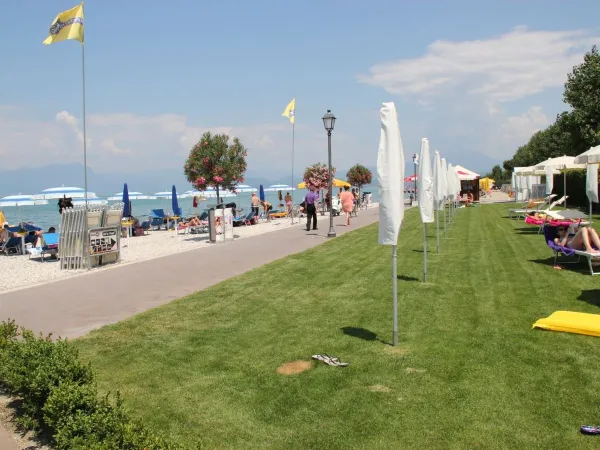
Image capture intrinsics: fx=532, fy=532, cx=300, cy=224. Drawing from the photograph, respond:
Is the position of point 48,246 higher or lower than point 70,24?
lower

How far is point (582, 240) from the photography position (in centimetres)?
998

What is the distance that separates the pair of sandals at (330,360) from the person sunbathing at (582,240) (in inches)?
249

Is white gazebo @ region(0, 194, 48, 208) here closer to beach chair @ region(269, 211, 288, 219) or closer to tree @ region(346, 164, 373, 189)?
beach chair @ region(269, 211, 288, 219)

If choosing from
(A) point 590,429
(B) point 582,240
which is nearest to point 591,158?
(B) point 582,240

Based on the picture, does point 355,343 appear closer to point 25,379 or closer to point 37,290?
point 25,379

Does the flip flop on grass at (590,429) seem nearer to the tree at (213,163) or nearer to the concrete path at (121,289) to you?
the concrete path at (121,289)

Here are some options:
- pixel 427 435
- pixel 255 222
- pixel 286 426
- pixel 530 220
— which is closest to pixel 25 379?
pixel 286 426

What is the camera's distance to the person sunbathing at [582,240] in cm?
967

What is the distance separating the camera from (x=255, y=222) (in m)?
28.5

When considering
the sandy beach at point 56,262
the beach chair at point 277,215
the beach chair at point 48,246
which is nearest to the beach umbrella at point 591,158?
the sandy beach at point 56,262

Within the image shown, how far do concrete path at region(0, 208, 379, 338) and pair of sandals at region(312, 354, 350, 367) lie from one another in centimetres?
333

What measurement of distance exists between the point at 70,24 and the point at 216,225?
757 centimetres

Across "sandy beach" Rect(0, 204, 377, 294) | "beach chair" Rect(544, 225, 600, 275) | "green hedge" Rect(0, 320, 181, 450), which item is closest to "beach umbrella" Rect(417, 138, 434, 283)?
"beach chair" Rect(544, 225, 600, 275)

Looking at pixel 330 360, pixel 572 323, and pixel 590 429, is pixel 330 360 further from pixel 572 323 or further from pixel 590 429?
pixel 572 323
